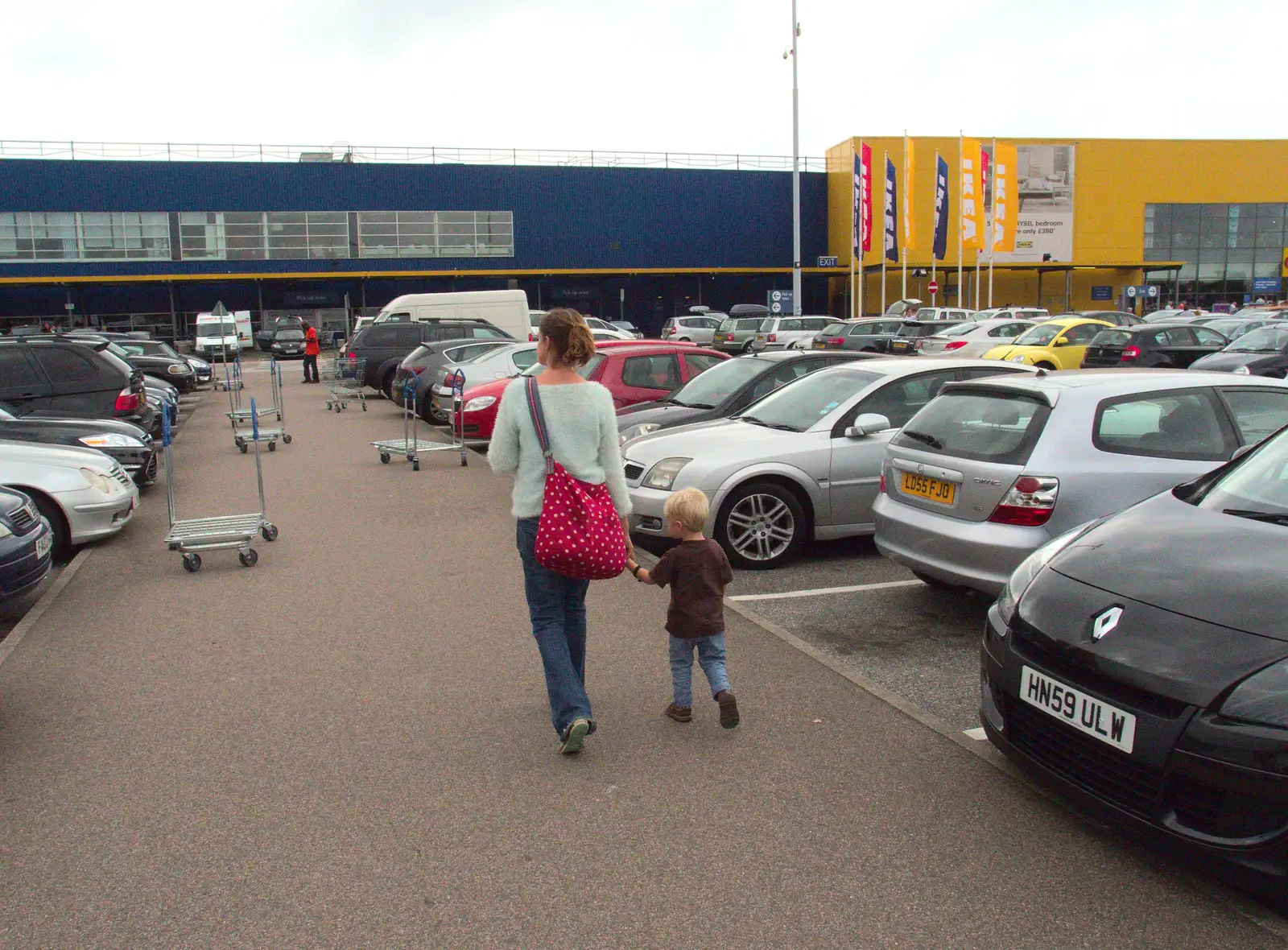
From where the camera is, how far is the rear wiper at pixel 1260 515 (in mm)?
3906

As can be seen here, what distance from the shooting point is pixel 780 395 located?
29.1ft

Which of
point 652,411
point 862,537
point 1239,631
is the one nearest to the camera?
point 1239,631

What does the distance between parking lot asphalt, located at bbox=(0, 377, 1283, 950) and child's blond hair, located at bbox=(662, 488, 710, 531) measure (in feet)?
2.97

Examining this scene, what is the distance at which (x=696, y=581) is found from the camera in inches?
176

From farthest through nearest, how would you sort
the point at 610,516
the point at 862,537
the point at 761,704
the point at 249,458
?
the point at 249,458
the point at 862,537
the point at 761,704
the point at 610,516

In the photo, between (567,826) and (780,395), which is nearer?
(567,826)

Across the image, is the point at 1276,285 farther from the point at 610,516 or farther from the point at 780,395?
the point at 610,516

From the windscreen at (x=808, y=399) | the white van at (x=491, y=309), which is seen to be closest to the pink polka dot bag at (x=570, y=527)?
the windscreen at (x=808, y=399)

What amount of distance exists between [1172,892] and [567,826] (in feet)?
6.27

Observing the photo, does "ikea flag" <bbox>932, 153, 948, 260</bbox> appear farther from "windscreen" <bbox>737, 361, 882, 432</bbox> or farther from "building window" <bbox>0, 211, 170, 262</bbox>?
"windscreen" <bbox>737, 361, 882, 432</bbox>

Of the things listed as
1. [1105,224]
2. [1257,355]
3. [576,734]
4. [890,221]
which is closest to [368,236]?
[890,221]

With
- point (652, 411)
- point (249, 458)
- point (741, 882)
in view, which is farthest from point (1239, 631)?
point (249, 458)

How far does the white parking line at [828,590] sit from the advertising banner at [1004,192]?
46.2 m

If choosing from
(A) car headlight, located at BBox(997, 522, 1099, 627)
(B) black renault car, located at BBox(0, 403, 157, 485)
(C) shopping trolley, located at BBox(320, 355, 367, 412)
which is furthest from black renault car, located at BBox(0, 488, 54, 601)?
(C) shopping trolley, located at BBox(320, 355, 367, 412)
